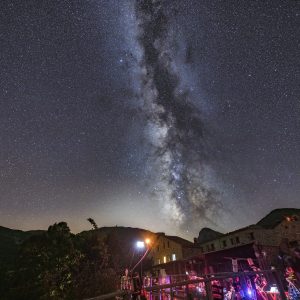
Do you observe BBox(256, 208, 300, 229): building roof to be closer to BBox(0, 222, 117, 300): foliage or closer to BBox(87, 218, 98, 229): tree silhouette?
BBox(87, 218, 98, 229): tree silhouette

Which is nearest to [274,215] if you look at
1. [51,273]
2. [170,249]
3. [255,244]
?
[170,249]

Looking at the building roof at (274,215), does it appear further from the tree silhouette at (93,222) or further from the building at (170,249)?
the tree silhouette at (93,222)

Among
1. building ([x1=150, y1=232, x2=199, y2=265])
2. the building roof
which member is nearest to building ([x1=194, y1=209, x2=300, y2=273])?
the building roof

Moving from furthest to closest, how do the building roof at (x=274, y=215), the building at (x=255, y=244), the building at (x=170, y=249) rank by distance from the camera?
1. the building roof at (x=274, y=215)
2. the building at (x=170, y=249)
3. the building at (x=255, y=244)

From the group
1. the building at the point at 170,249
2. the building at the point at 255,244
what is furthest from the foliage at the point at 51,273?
the building at the point at 170,249

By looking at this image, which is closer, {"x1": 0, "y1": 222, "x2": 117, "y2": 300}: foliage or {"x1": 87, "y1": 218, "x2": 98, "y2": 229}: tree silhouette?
{"x1": 0, "y1": 222, "x2": 117, "y2": 300}: foliage

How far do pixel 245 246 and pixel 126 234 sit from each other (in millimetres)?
79916

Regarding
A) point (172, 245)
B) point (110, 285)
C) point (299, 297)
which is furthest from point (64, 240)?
point (172, 245)

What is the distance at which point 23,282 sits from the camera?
17109mm

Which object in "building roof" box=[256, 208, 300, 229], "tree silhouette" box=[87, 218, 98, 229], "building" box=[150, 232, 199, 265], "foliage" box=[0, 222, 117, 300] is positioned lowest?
"foliage" box=[0, 222, 117, 300]

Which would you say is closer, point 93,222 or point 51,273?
point 51,273

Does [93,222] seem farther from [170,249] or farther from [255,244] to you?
[170,249]

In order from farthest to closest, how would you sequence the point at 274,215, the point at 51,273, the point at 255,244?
the point at 274,215 < the point at 255,244 < the point at 51,273

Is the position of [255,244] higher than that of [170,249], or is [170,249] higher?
[170,249]
